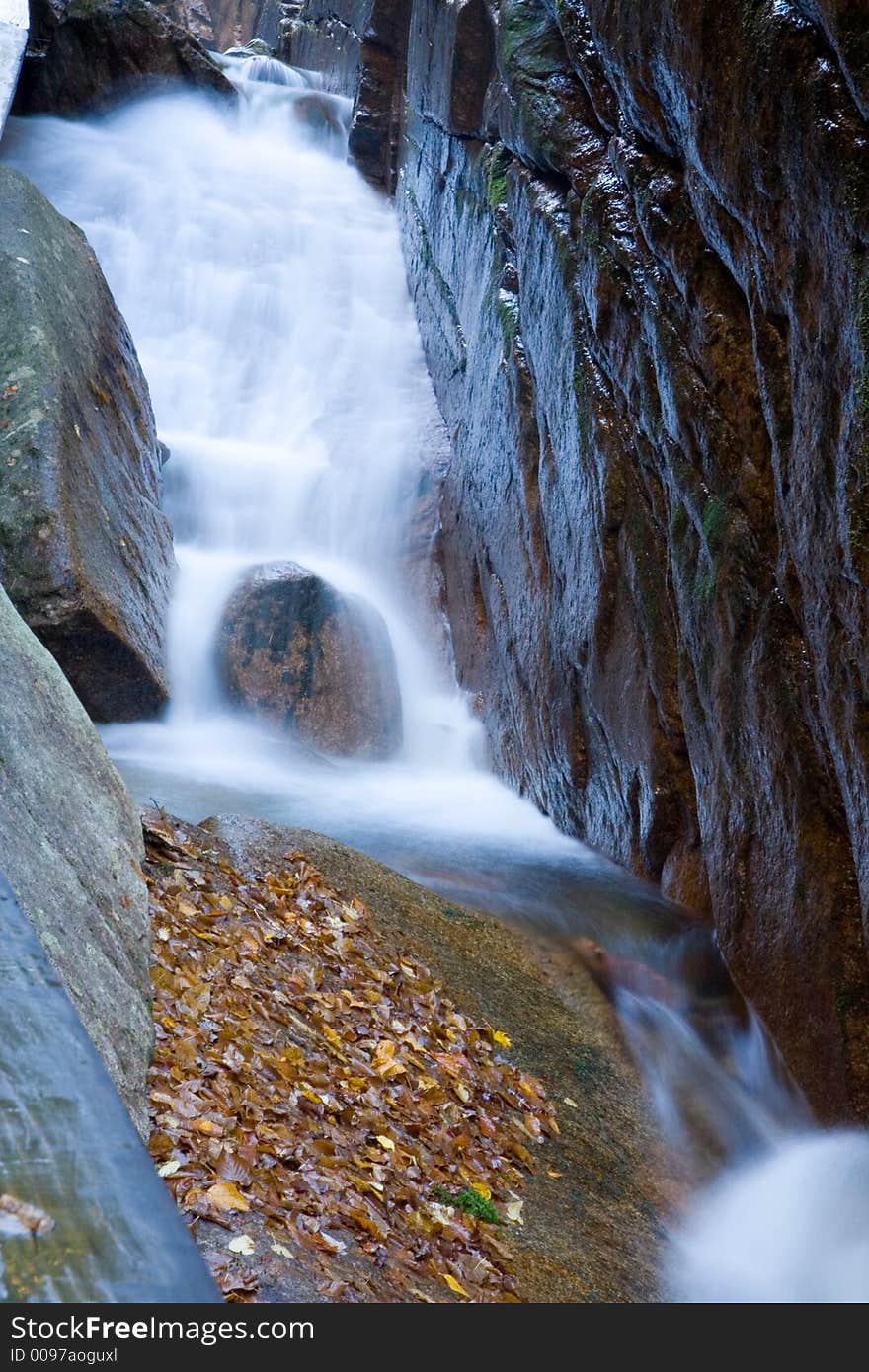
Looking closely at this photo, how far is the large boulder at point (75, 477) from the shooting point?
8.28 meters

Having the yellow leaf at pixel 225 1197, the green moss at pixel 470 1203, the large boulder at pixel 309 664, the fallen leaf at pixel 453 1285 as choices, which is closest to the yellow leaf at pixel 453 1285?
the fallen leaf at pixel 453 1285

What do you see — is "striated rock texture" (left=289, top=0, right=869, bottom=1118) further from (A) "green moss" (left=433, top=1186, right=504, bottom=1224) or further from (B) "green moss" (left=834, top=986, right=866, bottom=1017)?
(A) "green moss" (left=433, top=1186, right=504, bottom=1224)

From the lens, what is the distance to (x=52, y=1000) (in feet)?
4.86

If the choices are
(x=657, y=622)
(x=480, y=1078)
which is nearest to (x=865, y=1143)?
(x=480, y=1078)

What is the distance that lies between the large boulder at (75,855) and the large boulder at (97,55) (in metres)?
22.0

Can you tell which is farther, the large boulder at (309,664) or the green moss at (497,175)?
the large boulder at (309,664)

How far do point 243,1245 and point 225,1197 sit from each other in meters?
0.22

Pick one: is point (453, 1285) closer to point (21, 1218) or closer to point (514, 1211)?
point (514, 1211)

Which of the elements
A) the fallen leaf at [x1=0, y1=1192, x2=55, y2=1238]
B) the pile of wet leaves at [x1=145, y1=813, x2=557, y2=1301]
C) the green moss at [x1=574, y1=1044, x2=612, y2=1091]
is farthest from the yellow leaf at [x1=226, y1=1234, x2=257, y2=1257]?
the green moss at [x1=574, y1=1044, x2=612, y2=1091]

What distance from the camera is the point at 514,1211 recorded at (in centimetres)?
409

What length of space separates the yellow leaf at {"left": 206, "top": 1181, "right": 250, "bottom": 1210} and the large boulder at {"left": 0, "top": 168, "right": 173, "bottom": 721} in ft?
19.8

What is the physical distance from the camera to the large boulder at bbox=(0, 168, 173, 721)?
27.2 ft

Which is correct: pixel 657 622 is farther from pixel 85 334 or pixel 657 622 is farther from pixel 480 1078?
pixel 85 334

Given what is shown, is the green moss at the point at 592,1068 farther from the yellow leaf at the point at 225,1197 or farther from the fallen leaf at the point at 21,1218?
the fallen leaf at the point at 21,1218
